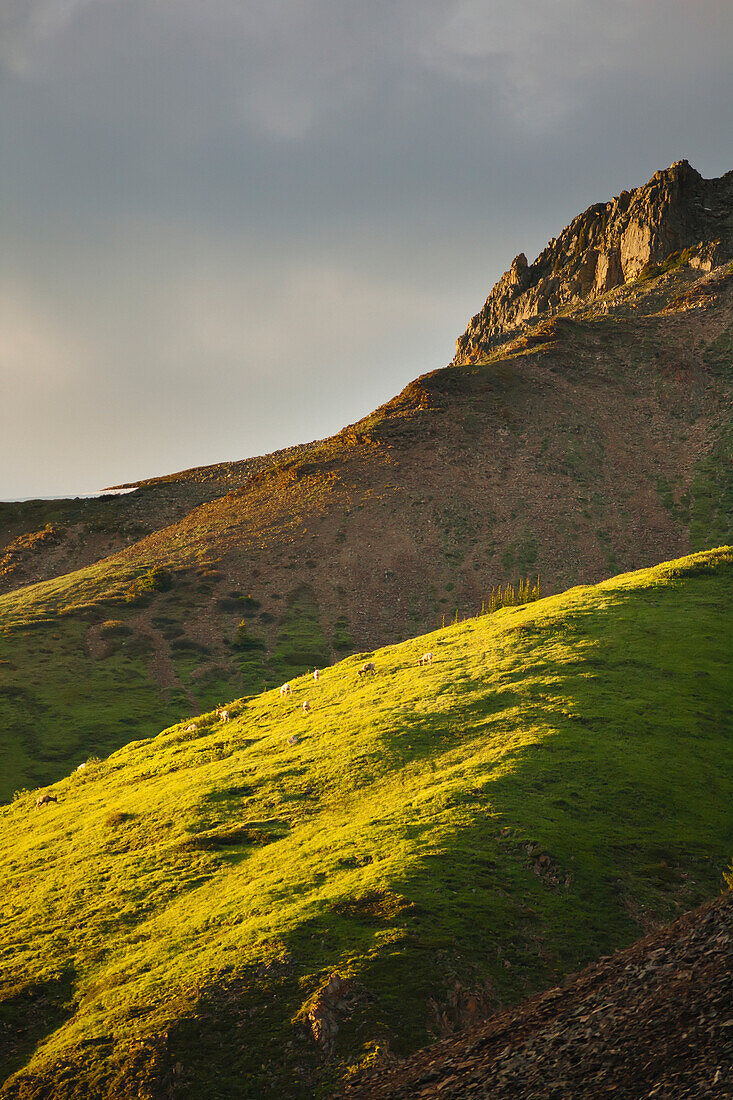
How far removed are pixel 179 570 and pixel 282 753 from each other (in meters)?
59.9

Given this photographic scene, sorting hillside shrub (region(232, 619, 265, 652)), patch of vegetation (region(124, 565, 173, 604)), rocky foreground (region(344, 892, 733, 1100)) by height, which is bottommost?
hillside shrub (region(232, 619, 265, 652))

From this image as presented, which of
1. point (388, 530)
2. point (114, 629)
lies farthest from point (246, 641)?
point (388, 530)

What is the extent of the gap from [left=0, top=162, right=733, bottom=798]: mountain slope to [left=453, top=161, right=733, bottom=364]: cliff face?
34653mm

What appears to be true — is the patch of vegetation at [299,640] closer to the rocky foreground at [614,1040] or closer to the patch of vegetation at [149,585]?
the patch of vegetation at [149,585]

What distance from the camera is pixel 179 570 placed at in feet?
269

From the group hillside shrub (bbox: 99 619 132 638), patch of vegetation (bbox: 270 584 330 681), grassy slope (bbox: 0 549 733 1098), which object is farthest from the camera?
hillside shrub (bbox: 99 619 132 638)

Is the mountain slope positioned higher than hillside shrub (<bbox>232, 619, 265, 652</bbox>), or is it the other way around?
the mountain slope

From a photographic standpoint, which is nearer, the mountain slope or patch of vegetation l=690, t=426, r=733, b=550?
the mountain slope

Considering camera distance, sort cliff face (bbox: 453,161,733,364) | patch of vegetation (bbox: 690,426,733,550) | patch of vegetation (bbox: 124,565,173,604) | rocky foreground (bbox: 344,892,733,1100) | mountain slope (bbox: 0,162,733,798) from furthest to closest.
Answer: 1. cliff face (bbox: 453,161,733,364)
2. patch of vegetation (bbox: 690,426,733,550)
3. patch of vegetation (bbox: 124,565,173,604)
4. mountain slope (bbox: 0,162,733,798)
5. rocky foreground (bbox: 344,892,733,1100)

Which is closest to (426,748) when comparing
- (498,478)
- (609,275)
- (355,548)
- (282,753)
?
(282,753)

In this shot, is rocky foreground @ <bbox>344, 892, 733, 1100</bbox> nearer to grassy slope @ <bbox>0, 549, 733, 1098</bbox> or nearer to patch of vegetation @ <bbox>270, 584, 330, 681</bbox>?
grassy slope @ <bbox>0, 549, 733, 1098</bbox>

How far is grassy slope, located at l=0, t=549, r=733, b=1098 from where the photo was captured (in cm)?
1242

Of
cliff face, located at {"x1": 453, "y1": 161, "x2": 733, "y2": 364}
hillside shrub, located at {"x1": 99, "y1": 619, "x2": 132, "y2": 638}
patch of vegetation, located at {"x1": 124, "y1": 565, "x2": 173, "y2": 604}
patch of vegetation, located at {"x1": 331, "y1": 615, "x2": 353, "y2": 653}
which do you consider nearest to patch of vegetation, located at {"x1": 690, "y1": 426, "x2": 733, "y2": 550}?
patch of vegetation, located at {"x1": 331, "y1": 615, "x2": 353, "y2": 653}

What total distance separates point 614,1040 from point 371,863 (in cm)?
680
